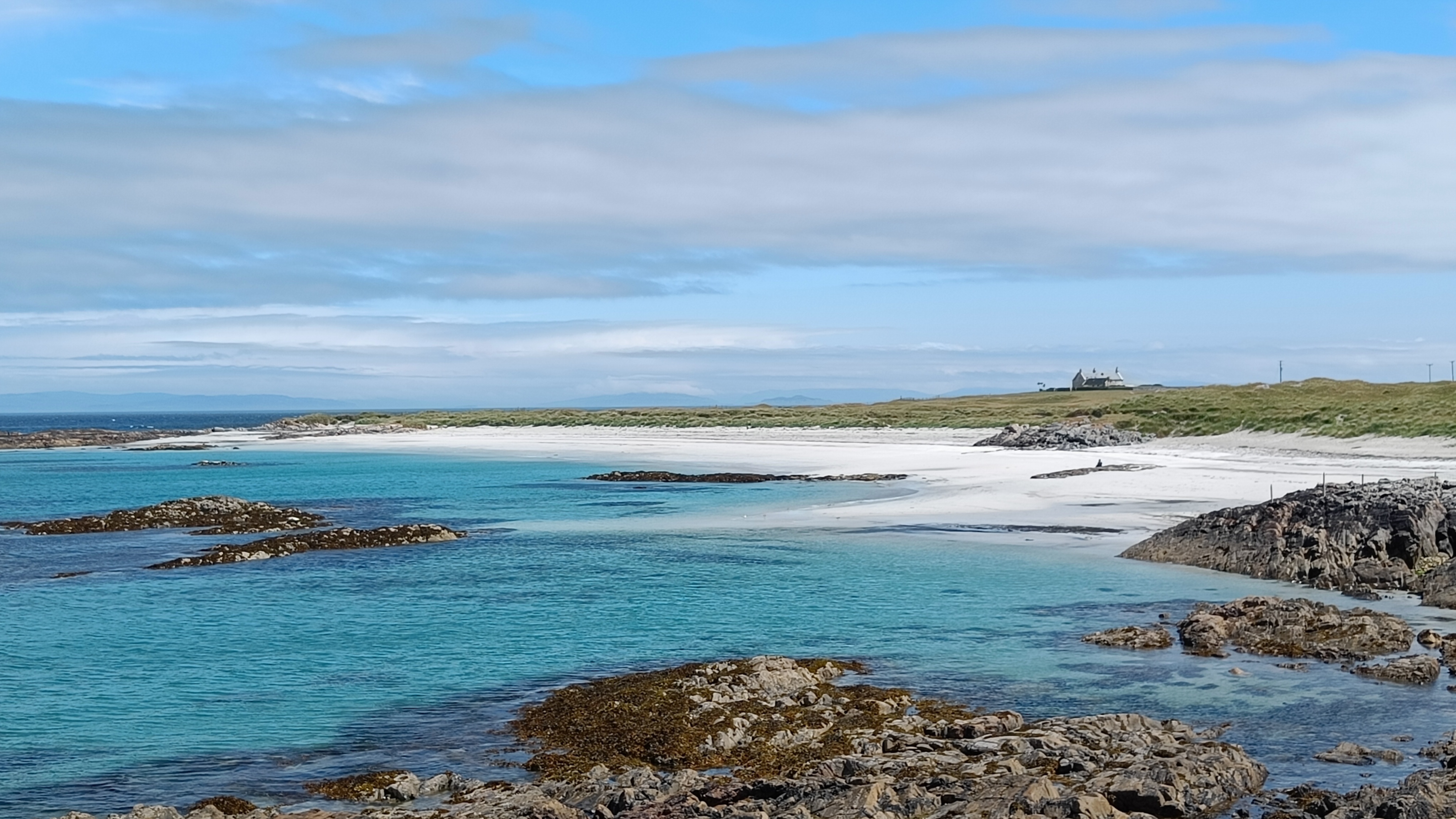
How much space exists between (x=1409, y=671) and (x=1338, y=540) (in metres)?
9.81

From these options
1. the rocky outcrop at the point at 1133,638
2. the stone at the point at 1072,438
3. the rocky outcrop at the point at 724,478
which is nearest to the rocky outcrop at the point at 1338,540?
the rocky outcrop at the point at 1133,638

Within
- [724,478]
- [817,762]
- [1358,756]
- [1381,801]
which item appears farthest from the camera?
[724,478]

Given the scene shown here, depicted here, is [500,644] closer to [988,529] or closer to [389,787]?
[389,787]

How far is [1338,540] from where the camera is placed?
2520cm

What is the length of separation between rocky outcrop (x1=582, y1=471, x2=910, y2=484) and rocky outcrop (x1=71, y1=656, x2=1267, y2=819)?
3999 centimetres

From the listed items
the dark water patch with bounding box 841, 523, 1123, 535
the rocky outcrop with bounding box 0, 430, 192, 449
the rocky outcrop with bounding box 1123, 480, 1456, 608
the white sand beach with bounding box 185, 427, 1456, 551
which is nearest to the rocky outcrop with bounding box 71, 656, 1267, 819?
the rocky outcrop with bounding box 1123, 480, 1456, 608

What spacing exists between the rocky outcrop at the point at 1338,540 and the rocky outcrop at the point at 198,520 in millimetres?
29156

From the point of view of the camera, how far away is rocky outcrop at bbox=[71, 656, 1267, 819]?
428 inches

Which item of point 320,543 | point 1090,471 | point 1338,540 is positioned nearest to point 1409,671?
point 1338,540

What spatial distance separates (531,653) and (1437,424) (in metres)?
47.7

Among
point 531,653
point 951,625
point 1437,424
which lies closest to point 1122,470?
point 1437,424

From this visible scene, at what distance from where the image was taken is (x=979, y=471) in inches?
2223

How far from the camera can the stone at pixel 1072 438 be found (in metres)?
68.1

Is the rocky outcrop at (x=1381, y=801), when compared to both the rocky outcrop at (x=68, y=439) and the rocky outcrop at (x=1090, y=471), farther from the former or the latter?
the rocky outcrop at (x=68, y=439)
